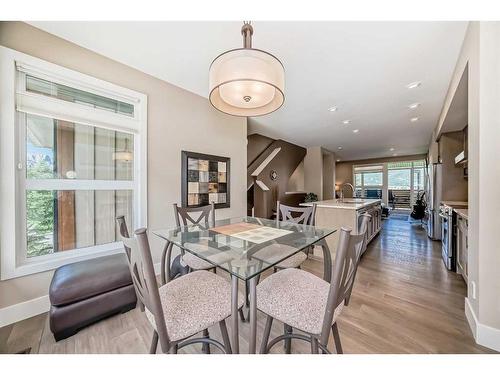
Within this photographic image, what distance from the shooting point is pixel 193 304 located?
1.07 metres

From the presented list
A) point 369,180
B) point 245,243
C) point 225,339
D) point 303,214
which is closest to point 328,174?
point 369,180

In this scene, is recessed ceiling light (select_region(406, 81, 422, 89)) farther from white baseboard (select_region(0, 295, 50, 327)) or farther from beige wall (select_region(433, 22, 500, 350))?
white baseboard (select_region(0, 295, 50, 327))

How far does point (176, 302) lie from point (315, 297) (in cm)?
79

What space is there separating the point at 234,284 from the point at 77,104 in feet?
7.79

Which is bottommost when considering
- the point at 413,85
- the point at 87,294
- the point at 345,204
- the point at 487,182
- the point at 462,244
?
the point at 87,294

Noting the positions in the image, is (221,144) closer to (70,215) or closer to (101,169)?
(101,169)

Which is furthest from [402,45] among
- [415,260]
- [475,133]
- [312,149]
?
[312,149]

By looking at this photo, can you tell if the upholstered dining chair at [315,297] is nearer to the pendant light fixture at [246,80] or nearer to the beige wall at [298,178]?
the pendant light fixture at [246,80]

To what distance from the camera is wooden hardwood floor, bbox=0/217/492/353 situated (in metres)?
1.39

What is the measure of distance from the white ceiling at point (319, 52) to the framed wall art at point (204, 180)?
1.01 metres

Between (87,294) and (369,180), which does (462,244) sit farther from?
(369,180)

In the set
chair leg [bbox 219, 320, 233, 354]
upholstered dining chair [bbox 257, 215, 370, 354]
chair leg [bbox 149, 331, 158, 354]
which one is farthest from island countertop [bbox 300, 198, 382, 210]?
chair leg [bbox 149, 331, 158, 354]

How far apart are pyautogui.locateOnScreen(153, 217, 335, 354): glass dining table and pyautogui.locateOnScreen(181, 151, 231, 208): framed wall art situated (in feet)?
3.34
